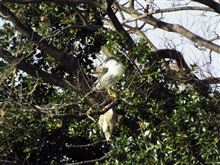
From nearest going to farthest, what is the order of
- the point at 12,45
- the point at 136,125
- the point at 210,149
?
the point at 210,149, the point at 136,125, the point at 12,45

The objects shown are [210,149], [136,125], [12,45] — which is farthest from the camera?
[12,45]

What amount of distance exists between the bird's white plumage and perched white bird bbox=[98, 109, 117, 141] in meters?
0.59

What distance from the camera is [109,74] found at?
776cm

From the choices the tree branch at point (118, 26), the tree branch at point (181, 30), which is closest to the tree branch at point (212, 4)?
the tree branch at point (181, 30)

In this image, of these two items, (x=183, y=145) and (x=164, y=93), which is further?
(x=164, y=93)

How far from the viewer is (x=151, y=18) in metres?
10.0

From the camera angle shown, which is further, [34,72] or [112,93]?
[34,72]

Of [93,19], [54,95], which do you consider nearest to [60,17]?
[93,19]

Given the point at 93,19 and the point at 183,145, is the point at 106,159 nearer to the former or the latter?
the point at 183,145

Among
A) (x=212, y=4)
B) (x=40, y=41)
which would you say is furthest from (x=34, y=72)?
(x=212, y=4)

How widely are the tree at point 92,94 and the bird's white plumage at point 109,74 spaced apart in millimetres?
175

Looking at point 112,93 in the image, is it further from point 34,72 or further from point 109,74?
point 34,72

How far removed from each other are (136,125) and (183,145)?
34.8 inches

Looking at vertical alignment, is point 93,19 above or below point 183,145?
above
